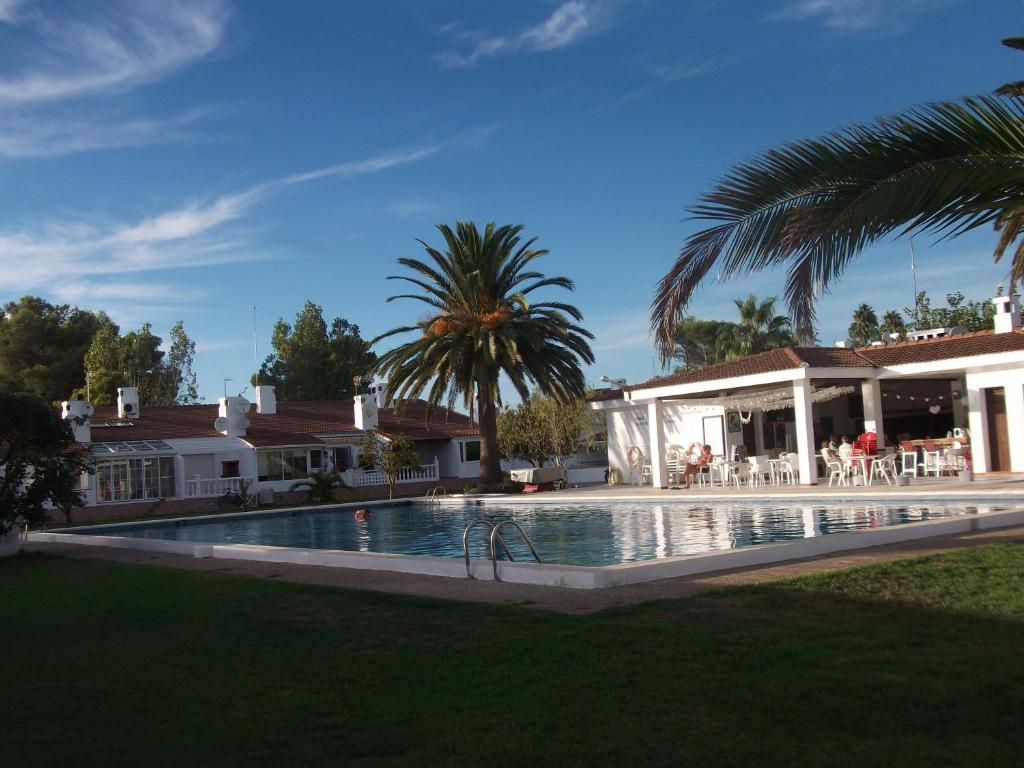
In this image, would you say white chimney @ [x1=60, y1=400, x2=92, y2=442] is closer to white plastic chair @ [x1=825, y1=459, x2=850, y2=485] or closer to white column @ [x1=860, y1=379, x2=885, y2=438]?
white plastic chair @ [x1=825, y1=459, x2=850, y2=485]

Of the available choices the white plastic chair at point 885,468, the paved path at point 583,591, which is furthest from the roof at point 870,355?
the paved path at point 583,591

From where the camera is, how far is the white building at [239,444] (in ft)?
121

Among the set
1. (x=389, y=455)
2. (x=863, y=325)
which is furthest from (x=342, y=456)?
(x=863, y=325)

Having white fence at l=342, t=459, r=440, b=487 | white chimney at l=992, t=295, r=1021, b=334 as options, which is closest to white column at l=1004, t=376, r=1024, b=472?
white chimney at l=992, t=295, r=1021, b=334

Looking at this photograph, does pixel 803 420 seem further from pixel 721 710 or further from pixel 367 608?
pixel 721 710

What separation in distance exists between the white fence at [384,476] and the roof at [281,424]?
195 cm

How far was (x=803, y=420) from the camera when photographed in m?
25.2

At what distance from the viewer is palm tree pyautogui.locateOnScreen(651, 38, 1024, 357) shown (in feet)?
21.8

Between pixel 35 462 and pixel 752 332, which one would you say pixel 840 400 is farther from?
pixel 35 462

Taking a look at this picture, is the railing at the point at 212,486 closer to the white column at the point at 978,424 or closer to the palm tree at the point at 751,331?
the white column at the point at 978,424

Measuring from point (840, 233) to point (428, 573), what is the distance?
736cm

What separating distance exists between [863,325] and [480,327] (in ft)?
141

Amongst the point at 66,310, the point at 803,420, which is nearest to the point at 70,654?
the point at 803,420

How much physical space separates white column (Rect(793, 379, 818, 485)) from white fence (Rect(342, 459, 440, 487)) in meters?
19.0
